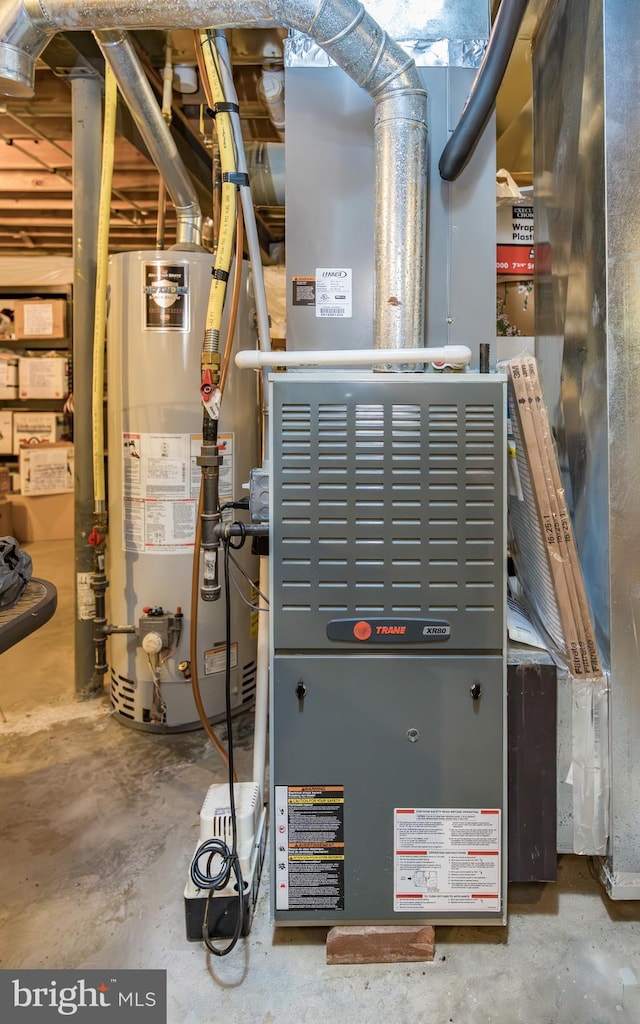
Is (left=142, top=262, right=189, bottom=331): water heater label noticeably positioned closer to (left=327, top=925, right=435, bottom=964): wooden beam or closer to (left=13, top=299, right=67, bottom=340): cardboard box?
(left=327, top=925, right=435, bottom=964): wooden beam

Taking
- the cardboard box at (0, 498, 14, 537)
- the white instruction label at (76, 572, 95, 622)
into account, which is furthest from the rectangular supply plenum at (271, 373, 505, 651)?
the cardboard box at (0, 498, 14, 537)

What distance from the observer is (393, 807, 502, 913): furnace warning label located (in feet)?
3.97

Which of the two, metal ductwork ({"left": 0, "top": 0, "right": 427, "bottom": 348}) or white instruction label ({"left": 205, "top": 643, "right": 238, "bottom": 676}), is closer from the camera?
metal ductwork ({"left": 0, "top": 0, "right": 427, "bottom": 348})

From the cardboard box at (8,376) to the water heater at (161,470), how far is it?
12.0ft

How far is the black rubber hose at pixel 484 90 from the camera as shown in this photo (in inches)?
45.9

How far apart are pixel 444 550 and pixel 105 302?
5.29ft

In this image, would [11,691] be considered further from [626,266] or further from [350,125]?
[626,266]

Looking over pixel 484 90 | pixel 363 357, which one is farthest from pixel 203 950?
pixel 484 90

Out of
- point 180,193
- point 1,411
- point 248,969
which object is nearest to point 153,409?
point 180,193

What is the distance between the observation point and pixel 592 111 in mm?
1329

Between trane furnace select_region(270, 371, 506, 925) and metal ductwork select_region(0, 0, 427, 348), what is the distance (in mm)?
292

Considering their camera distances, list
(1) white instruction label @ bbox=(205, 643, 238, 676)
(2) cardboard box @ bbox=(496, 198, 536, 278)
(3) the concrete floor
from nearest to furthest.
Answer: (3) the concrete floor, (2) cardboard box @ bbox=(496, 198, 536, 278), (1) white instruction label @ bbox=(205, 643, 238, 676)

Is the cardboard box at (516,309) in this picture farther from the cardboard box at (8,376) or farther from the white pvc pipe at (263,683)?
the cardboard box at (8,376)

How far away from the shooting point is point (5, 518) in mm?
5156
